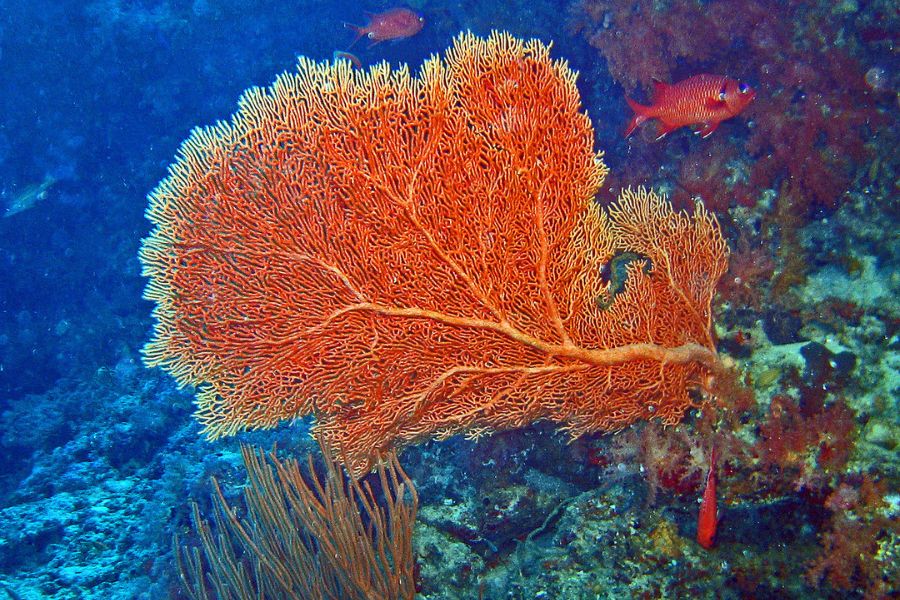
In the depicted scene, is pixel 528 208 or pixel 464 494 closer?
pixel 528 208

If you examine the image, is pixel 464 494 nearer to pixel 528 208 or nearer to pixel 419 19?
pixel 528 208

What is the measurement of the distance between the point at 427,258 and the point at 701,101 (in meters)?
2.66

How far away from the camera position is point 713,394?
351 centimetres

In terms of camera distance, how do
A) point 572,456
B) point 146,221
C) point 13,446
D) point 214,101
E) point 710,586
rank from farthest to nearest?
point 214,101
point 146,221
point 13,446
point 572,456
point 710,586

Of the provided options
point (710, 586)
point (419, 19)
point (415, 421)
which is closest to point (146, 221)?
point (419, 19)

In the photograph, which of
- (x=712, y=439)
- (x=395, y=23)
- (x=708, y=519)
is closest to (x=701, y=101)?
(x=712, y=439)

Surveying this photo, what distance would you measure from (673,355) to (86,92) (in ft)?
60.0

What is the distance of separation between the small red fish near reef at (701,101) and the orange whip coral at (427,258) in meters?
1.13

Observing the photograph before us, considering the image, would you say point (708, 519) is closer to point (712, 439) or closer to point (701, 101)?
A: point (712, 439)

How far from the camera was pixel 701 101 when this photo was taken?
4.13m

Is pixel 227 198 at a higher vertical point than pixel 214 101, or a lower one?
lower

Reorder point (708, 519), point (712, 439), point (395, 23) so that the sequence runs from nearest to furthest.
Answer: point (708, 519) < point (712, 439) < point (395, 23)

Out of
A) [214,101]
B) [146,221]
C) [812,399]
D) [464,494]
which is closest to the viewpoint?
[812,399]

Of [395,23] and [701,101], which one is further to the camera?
[395,23]
